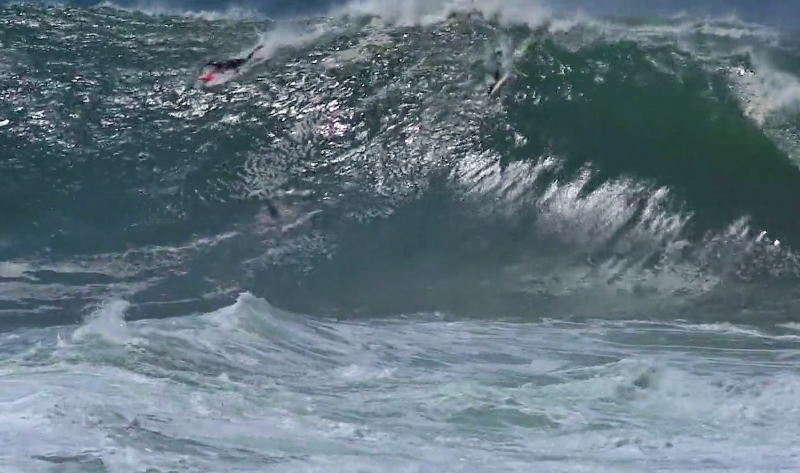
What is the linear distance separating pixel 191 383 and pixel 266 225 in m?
2.55

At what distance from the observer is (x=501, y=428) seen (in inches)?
352

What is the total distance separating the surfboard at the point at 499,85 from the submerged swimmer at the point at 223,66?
10.5 feet

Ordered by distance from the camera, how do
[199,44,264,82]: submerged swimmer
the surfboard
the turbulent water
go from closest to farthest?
the turbulent water < the surfboard < [199,44,264,82]: submerged swimmer

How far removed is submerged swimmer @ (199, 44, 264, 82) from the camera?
12.7m

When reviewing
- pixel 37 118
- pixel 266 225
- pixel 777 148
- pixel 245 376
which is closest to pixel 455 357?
pixel 245 376

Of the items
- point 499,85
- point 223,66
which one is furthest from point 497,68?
point 223,66

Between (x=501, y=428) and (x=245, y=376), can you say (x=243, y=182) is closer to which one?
(x=245, y=376)

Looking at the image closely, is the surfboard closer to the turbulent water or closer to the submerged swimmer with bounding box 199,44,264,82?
the turbulent water

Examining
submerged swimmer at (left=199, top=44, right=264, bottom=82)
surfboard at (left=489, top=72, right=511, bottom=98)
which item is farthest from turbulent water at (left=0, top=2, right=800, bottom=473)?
submerged swimmer at (left=199, top=44, right=264, bottom=82)

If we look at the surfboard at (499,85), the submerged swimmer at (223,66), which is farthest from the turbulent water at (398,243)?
the submerged swimmer at (223,66)

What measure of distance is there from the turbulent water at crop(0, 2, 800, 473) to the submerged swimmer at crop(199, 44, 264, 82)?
0.19m

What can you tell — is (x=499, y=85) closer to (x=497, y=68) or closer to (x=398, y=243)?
(x=497, y=68)

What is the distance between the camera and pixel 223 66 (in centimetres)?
1278

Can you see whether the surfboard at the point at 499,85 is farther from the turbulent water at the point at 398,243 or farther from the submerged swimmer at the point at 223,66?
the submerged swimmer at the point at 223,66
